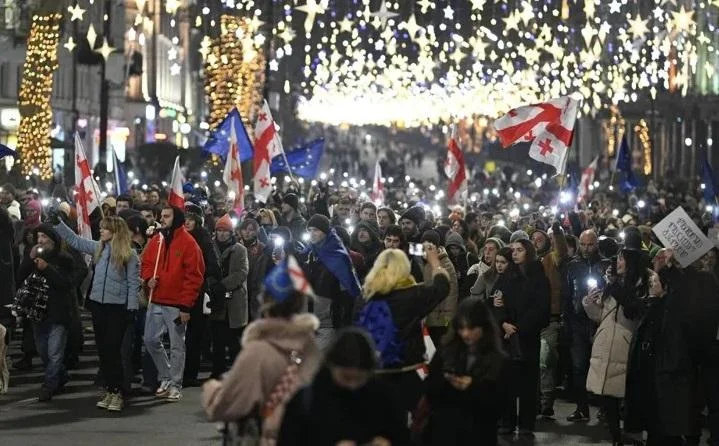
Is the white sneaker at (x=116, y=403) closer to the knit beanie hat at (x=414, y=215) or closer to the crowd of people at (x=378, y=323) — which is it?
the crowd of people at (x=378, y=323)

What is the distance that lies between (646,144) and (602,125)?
15093mm

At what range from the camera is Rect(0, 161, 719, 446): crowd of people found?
915 centimetres

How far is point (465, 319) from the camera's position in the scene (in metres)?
10.2

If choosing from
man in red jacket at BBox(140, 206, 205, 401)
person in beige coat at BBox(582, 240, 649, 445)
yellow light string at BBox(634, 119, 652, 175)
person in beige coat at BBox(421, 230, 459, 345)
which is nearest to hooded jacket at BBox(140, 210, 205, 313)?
man in red jacket at BBox(140, 206, 205, 401)

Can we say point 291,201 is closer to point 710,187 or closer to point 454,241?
point 454,241

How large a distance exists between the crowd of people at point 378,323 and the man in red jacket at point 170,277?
19mm

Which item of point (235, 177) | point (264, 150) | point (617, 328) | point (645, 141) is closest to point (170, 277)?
point (617, 328)

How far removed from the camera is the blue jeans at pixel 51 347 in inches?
682

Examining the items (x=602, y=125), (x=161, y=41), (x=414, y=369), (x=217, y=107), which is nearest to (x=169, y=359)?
(x=414, y=369)

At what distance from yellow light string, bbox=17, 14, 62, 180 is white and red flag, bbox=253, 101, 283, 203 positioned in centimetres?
1642

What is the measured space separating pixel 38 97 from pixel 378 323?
3286 cm

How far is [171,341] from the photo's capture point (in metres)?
17.5

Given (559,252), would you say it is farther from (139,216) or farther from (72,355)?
(72,355)

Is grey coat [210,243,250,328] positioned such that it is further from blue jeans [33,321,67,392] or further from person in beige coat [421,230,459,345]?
person in beige coat [421,230,459,345]
